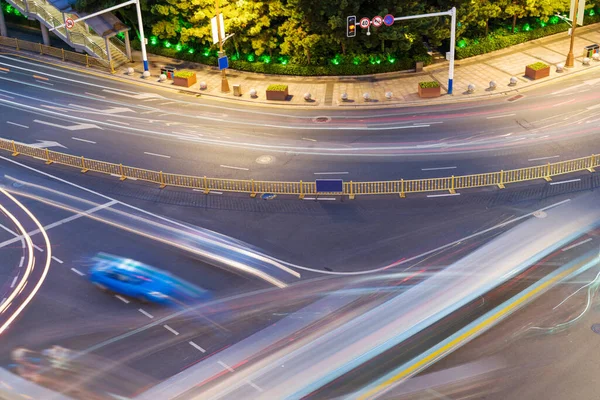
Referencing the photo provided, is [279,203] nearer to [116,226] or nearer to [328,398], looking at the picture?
[116,226]

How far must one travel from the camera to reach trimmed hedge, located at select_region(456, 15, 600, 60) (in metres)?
68.7

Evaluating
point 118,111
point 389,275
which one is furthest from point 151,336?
point 118,111

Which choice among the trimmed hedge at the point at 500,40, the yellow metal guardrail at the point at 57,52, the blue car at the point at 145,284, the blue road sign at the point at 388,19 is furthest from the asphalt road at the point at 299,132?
the blue car at the point at 145,284

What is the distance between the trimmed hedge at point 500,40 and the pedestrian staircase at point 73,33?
30.7 meters

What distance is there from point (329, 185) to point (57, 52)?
37032 millimetres

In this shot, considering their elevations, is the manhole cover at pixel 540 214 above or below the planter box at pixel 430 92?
below

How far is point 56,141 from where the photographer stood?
183 ft

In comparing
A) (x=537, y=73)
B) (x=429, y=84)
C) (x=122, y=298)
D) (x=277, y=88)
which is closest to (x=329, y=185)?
(x=122, y=298)

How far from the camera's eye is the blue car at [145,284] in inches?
1497

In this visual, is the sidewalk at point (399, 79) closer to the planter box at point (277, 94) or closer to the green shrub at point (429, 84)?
the planter box at point (277, 94)

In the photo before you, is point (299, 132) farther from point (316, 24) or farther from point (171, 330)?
point (171, 330)

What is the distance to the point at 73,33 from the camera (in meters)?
69.6

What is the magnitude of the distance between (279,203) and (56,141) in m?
19.0

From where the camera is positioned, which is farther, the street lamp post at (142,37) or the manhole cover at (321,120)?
the street lamp post at (142,37)
